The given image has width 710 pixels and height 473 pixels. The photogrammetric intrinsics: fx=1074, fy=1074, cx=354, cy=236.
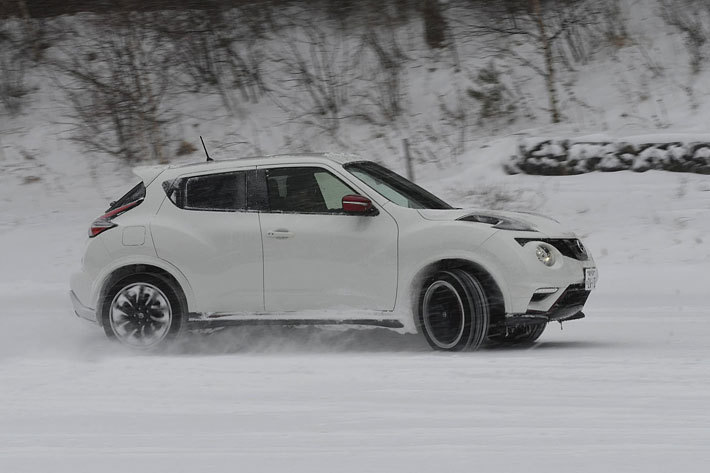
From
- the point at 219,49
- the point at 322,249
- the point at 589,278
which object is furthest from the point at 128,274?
the point at 219,49

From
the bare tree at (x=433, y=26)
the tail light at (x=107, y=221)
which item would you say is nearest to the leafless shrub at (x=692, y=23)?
the bare tree at (x=433, y=26)

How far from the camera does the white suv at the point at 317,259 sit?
7641mm

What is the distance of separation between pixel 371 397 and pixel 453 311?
65.5 inches

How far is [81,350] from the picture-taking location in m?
8.47

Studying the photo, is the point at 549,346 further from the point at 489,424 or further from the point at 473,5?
the point at 473,5

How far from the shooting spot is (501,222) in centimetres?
773

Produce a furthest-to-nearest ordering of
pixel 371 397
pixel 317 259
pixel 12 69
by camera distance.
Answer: pixel 12 69, pixel 317 259, pixel 371 397

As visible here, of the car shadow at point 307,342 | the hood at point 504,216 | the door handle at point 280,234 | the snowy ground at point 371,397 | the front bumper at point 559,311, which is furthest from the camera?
the car shadow at point 307,342

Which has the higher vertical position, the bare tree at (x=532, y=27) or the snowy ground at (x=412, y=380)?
the bare tree at (x=532, y=27)

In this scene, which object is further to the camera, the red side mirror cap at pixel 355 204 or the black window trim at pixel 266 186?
the black window trim at pixel 266 186

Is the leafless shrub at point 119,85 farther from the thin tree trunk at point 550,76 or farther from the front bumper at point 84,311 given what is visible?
the front bumper at point 84,311

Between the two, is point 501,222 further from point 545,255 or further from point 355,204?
point 355,204

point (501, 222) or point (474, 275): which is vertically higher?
point (501, 222)

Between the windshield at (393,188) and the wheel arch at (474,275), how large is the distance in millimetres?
545
